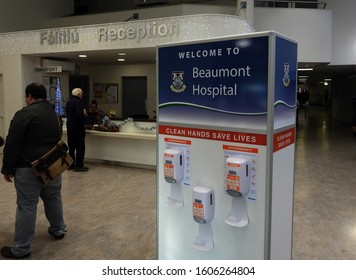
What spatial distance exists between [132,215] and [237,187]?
8.85 feet

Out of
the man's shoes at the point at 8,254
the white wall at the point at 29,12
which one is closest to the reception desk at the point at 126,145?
the man's shoes at the point at 8,254

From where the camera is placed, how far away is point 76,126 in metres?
6.85

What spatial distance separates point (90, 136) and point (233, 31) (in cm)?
360

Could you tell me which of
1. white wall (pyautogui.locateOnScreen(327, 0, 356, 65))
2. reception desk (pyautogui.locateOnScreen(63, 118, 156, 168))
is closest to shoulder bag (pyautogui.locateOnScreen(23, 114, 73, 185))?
reception desk (pyautogui.locateOnScreen(63, 118, 156, 168))

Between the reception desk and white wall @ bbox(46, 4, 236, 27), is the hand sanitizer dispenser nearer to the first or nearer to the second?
the reception desk

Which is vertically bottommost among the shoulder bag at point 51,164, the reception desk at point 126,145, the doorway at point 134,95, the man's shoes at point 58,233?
the man's shoes at point 58,233

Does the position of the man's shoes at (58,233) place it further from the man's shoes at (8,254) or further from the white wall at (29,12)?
the white wall at (29,12)

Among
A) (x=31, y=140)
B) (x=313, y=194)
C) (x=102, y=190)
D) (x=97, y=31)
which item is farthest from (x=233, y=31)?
(x=31, y=140)

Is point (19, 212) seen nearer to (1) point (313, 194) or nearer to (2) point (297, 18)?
(1) point (313, 194)

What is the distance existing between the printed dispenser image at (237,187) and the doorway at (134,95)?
9477 millimetres

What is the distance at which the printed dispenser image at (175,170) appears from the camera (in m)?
2.30

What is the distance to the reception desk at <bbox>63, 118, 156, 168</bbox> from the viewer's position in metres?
7.05

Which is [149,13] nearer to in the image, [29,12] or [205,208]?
[29,12]

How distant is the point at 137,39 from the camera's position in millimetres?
7035
